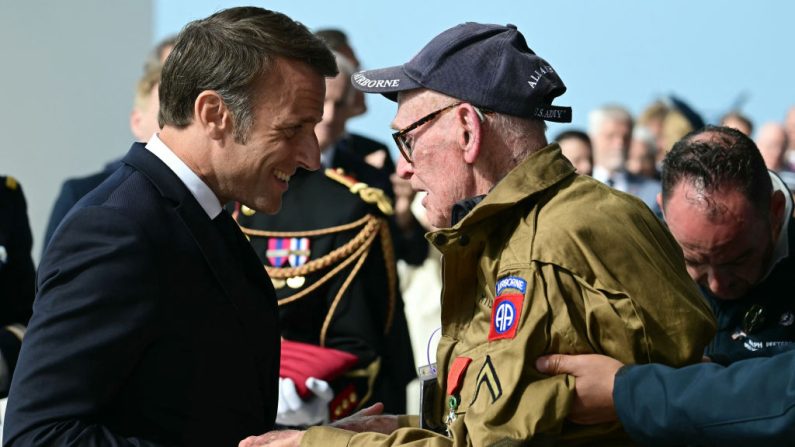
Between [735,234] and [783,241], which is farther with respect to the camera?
[783,241]

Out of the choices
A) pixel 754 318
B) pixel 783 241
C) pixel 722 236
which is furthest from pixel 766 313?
pixel 722 236

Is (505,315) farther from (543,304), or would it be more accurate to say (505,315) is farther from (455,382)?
(455,382)

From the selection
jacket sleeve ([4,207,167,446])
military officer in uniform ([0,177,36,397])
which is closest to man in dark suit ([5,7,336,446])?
jacket sleeve ([4,207,167,446])

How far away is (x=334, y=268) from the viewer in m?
4.82

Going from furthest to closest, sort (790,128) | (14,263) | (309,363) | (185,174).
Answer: (790,128) < (309,363) < (14,263) < (185,174)

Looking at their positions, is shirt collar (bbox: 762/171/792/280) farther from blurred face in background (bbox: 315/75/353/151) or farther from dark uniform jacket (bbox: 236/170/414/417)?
blurred face in background (bbox: 315/75/353/151)

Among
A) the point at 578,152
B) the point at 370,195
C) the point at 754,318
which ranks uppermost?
the point at 370,195

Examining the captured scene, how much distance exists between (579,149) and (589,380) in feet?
16.5

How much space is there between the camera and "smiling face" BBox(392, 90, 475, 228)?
9.65 ft

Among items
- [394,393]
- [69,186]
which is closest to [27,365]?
[69,186]

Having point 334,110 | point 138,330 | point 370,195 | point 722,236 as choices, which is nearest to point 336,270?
point 370,195

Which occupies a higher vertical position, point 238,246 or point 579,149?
point 238,246

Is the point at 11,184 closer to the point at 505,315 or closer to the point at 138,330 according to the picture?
the point at 138,330


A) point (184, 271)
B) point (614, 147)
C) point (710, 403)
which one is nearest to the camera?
point (710, 403)
